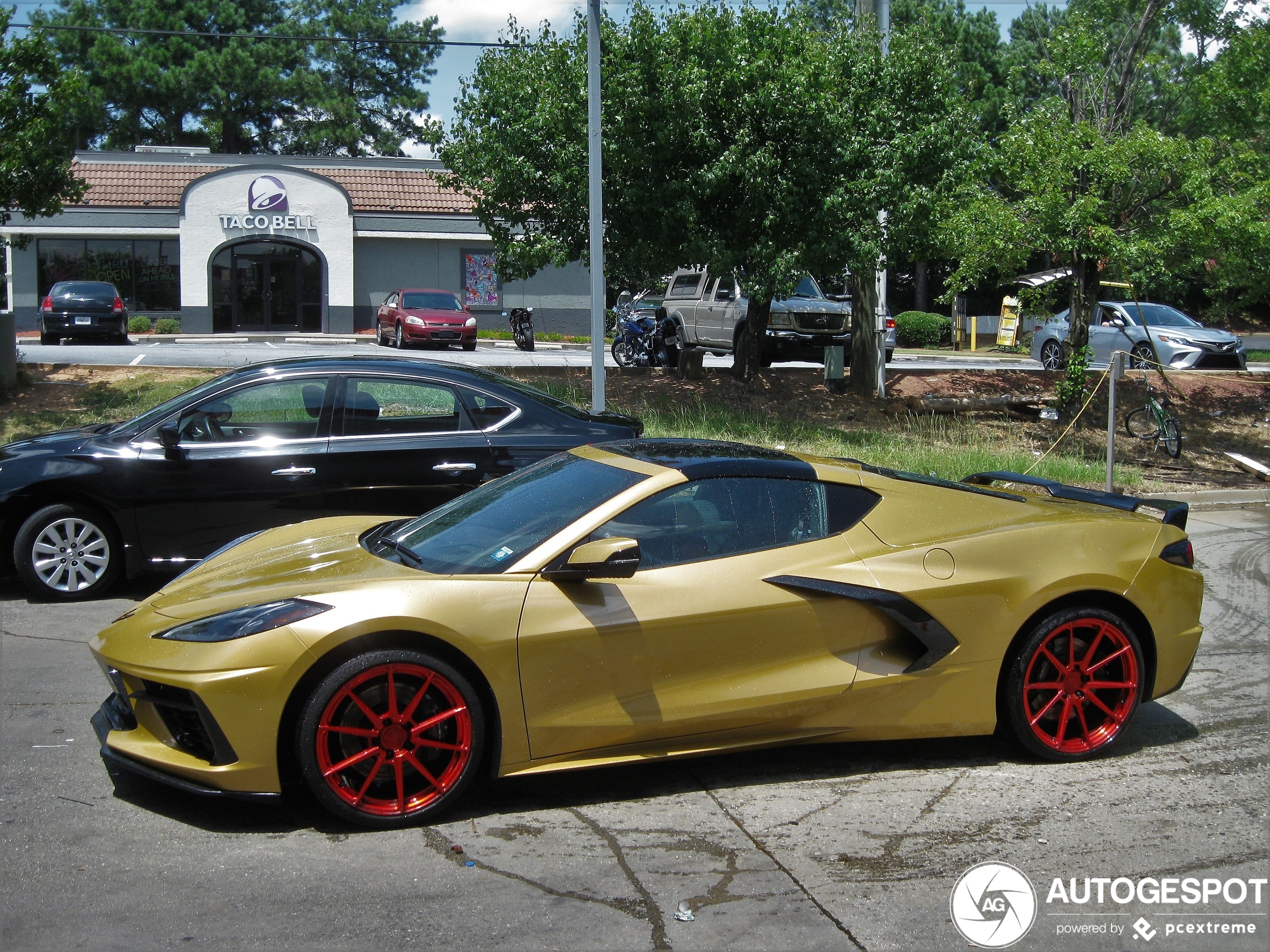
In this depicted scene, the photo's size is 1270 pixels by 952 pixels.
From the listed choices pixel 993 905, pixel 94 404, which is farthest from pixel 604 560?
pixel 94 404

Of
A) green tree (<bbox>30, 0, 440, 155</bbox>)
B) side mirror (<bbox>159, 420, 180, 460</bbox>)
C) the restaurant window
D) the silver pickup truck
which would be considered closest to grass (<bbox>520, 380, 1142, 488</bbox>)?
the silver pickup truck

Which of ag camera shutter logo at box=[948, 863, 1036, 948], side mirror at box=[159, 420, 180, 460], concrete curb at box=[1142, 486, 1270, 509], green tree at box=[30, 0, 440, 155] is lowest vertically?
ag camera shutter logo at box=[948, 863, 1036, 948]

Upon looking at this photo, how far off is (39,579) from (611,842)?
200 inches

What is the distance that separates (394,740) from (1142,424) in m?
15.7

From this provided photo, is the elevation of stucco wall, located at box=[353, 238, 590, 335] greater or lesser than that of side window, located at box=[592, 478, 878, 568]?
greater

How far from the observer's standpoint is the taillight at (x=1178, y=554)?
5211mm

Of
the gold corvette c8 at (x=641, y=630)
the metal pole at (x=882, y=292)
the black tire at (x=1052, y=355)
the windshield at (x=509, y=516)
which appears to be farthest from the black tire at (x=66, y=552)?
the black tire at (x=1052, y=355)

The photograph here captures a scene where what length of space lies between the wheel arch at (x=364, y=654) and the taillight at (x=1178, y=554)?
3082 millimetres

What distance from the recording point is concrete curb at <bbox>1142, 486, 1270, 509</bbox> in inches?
511

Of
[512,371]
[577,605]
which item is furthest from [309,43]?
[577,605]

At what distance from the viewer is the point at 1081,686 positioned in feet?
16.7

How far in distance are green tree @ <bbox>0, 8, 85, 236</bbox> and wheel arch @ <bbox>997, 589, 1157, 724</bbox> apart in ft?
44.1

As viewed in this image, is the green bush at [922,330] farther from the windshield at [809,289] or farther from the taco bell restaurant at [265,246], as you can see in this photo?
the windshield at [809,289]

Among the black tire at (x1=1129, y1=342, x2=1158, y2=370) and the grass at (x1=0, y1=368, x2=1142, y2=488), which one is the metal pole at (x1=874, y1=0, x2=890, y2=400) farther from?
the black tire at (x1=1129, y1=342, x2=1158, y2=370)
